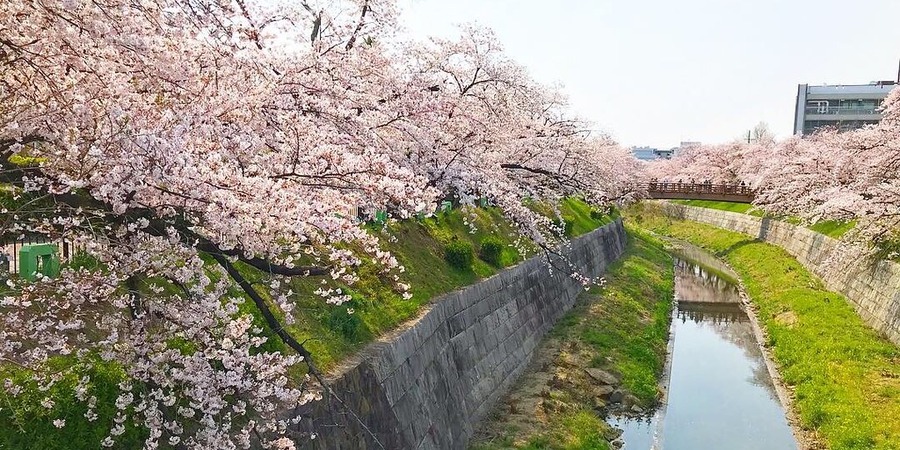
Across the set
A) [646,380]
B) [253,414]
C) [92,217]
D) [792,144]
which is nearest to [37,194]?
[92,217]

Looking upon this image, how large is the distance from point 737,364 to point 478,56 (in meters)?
12.8

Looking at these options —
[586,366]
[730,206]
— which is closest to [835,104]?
[730,206]

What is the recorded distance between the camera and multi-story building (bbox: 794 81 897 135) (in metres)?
82.5

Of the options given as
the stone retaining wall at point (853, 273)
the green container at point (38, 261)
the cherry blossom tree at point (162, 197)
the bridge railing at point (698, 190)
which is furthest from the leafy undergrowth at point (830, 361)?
the bridge railing at point (698, 190)

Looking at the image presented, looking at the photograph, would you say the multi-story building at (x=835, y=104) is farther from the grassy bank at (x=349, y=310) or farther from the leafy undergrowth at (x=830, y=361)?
the grassy bank at (x=349, y=310)

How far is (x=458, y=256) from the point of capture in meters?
16.1

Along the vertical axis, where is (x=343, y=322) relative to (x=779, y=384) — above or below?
above

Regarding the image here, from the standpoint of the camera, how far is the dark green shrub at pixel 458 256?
16141 millimetres

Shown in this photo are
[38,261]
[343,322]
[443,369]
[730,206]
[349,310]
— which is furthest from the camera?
[730,206]

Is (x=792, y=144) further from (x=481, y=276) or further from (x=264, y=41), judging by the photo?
(x=264, y=41)

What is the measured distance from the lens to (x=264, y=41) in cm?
988

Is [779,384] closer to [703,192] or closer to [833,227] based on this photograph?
[833,227]

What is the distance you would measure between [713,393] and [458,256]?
28.2 feet

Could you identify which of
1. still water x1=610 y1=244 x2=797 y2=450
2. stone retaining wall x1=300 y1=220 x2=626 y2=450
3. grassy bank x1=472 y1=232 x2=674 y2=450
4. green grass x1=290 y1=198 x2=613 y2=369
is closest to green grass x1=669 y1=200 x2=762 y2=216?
still water x1=610 y1=244 x2=797 y2=450
